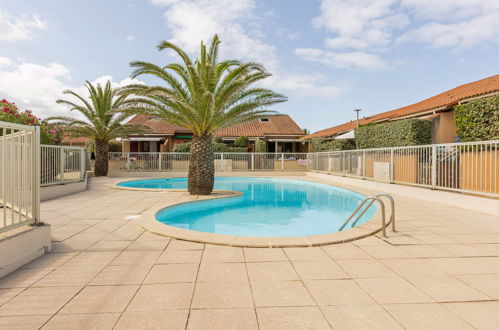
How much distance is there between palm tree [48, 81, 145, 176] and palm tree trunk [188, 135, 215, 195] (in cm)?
893

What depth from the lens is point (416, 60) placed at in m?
14.1

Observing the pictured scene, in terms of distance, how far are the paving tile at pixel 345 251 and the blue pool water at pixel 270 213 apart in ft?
7.54

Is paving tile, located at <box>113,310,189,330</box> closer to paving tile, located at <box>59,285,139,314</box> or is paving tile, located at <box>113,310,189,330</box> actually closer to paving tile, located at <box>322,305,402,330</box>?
paving tile, located at <box>59,285,139,314</box>

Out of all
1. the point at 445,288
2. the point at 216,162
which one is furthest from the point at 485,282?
the point at 216,162

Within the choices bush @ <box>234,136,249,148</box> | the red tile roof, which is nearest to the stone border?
bush @ <box>234,136,249,148</box>

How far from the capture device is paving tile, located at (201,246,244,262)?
3.52 meters

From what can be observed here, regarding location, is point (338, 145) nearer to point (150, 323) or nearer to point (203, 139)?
point (203, 139)

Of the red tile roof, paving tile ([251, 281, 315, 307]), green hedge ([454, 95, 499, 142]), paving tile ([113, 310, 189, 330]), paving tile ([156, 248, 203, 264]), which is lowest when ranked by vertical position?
paving tile ([251, 281, 315, 307])

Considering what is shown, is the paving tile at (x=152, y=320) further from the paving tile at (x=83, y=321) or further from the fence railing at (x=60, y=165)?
the fence railing at (x=60, y=165)

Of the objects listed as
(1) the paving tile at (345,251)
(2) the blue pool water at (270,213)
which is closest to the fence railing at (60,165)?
(2) the blue pool water at (270,213)

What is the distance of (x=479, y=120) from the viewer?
25.5 ft

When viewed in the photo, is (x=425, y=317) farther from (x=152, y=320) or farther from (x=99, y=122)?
(x=99, y=122)

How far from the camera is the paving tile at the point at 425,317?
209 centimetres

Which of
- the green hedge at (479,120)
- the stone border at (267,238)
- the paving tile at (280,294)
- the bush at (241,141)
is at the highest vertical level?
the bush at (241,141)
